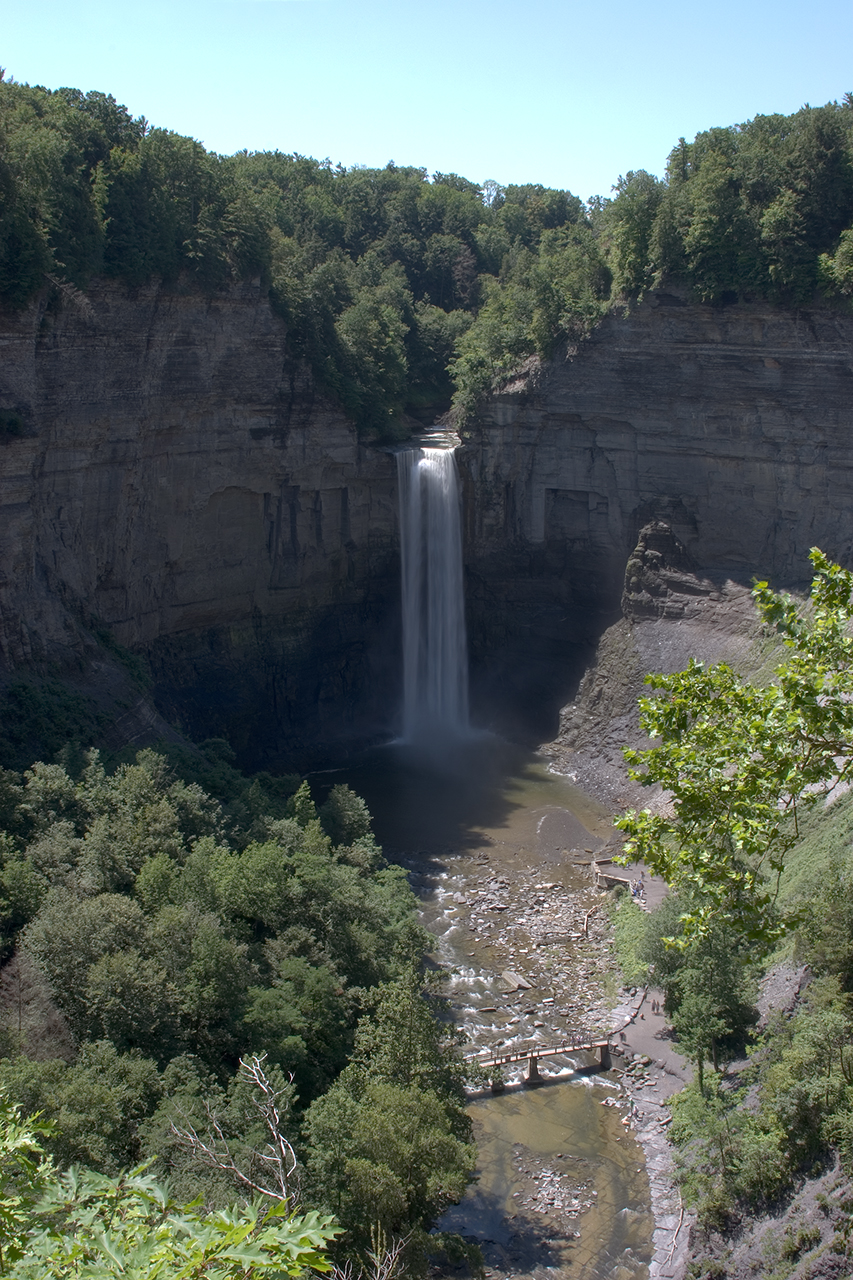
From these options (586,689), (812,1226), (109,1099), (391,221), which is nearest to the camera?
(812,1226)

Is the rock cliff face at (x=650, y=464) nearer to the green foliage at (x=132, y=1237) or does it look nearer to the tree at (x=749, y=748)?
the tree at (x=749, y=748)

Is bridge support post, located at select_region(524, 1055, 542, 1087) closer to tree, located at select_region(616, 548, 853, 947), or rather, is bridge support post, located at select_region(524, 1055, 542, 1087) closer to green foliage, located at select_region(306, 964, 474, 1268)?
green foliage, located at select_region(306, 964, 474, 1268)

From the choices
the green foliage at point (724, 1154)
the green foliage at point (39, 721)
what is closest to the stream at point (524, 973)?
the green foliage at point (724, 1154)

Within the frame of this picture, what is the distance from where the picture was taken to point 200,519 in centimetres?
3706

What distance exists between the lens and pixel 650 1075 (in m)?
21.7

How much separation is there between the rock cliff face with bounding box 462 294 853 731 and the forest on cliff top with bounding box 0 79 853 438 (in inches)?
59.0

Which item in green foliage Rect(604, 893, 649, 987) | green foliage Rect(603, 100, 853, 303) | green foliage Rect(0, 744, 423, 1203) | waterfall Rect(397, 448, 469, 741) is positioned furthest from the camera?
waterfall Rect(397, 448, 469, 741)

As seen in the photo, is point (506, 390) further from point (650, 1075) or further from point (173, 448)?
point (650, 1075)

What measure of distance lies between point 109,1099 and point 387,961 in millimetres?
8257

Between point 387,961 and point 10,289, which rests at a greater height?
point 10,289

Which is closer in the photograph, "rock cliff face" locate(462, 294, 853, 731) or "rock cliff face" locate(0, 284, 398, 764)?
"rock cliff face" locate(0, 284, 398, 764)

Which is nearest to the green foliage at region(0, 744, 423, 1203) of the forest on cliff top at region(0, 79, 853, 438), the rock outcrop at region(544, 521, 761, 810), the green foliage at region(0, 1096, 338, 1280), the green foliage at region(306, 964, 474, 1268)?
the green foliage at region(306, 964, 474, 1268)

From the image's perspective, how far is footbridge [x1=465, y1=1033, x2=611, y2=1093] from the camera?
2200 centimetres

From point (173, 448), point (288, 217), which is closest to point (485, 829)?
point (173, 448)
